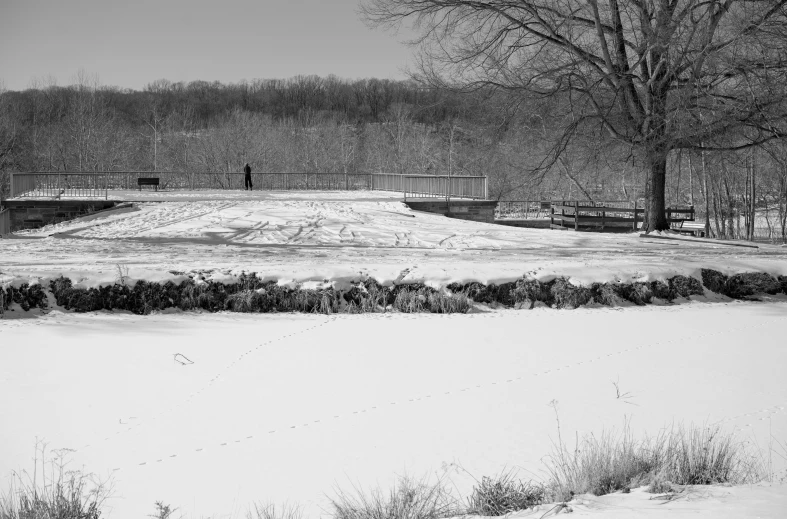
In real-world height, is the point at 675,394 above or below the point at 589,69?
below

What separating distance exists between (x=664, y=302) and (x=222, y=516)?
951cm

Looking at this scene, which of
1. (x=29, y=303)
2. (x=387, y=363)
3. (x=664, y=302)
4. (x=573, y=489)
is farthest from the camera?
(x=664, y=302)

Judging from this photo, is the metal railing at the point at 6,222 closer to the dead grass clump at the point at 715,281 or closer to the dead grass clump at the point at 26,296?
the dead grass clump at the point at 26,296

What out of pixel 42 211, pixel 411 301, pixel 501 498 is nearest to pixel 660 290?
pixel 411 301

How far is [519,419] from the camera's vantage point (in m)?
6.55

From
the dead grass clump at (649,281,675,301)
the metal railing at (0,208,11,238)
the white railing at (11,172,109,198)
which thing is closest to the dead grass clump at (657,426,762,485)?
the dead grass clump at (649,281,675,301)

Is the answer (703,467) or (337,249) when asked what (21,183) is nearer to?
(337,249)

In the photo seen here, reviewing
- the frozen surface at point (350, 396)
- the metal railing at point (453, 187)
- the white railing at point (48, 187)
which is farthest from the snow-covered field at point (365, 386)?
the white railing at point (48, 187)

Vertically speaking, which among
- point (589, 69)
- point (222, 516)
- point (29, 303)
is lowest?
point (222, 516)

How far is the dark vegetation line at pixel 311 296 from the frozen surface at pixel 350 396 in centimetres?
47

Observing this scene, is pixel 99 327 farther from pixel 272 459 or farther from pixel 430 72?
pixel 430 72

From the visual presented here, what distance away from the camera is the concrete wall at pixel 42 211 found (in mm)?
28172

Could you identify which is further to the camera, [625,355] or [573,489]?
[625,355]

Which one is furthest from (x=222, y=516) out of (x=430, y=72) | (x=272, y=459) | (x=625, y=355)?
(x=430, y=72)
